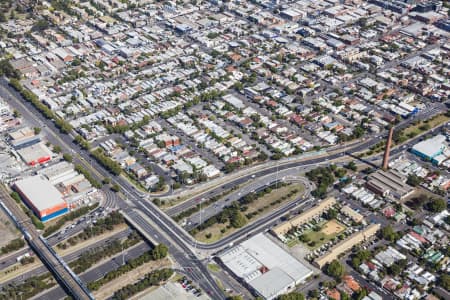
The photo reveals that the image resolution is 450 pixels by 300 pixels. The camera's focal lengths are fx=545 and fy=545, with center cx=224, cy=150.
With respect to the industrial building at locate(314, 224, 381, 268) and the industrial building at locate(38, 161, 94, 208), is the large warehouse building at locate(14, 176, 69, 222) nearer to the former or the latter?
the industrial building at locate(38, 161, 94, 208)

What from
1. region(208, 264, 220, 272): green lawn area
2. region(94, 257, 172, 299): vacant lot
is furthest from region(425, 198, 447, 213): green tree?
region(94, 257, 172, 299): vacant lot

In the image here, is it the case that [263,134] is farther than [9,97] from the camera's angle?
No

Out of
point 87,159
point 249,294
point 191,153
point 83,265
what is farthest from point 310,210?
point 87,159

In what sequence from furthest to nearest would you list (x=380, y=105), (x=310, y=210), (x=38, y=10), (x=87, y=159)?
1. (x=38, y=10)
2. (x=380, y=105)
3. (x=87, y=159)
4. (x=310, y=210)

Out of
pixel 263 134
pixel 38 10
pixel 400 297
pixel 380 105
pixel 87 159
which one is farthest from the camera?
pixel 38 10

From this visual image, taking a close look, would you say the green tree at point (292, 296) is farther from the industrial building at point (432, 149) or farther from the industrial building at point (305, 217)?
the industrial building at point (432, 149)

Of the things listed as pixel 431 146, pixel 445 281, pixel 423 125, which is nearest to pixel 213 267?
pixel 445 281

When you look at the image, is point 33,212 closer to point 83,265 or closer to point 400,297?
point 83,265

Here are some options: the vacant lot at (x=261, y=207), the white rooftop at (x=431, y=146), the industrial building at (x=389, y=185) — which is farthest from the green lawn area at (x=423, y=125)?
the vacant lot at (x=261, y=207)
